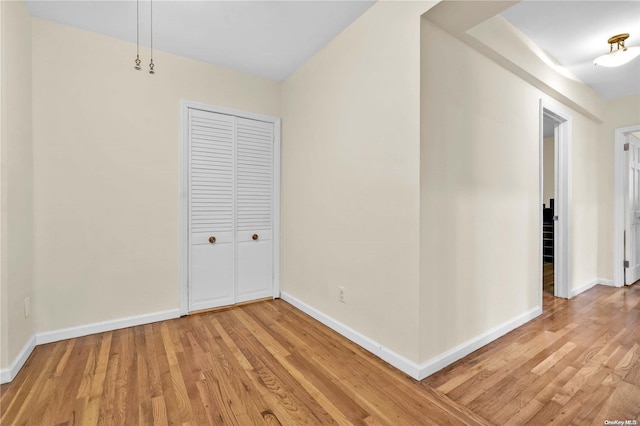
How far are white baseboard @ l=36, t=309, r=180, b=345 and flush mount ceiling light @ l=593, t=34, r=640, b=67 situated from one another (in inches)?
182

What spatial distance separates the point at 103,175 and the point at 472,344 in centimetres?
330

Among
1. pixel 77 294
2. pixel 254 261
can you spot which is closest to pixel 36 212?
pixel 77 294

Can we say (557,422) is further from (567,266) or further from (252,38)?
(252,38)

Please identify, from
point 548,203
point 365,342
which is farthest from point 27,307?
point 548,203

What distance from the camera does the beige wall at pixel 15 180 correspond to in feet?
5.86

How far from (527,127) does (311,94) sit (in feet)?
6.77

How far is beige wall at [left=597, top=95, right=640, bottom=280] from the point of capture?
12.7 feet

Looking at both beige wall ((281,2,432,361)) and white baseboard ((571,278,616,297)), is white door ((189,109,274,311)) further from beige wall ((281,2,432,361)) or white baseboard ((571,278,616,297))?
white baseboard ((571,278,616,297))

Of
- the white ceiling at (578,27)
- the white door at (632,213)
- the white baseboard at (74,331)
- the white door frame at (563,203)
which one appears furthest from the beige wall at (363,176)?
the white door at (632,213)

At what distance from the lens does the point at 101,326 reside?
2490 mm

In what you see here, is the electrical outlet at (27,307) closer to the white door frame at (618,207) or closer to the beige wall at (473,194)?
the beige wall at (473,194)

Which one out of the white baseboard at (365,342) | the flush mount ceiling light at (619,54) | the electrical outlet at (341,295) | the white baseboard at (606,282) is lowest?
the white baseboard at (365,342)

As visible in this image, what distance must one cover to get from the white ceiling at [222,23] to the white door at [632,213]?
4320 mm

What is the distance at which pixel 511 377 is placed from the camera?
1.83 metres
